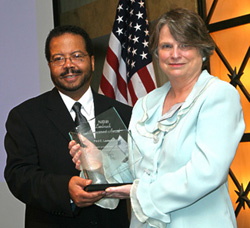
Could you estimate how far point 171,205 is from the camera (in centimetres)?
162

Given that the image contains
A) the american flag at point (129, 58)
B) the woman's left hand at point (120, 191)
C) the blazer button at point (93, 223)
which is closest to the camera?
the woman's left hand at point (120, 191)

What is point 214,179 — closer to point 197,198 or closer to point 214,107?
point 197,198

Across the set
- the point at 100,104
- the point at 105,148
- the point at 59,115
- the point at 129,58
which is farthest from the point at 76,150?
the point at 129,58

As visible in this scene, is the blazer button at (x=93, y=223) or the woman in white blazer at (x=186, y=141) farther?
the blazer button at (x=93, y=223)

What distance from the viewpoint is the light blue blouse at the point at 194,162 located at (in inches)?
62.1

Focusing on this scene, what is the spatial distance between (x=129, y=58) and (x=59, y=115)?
1398mm

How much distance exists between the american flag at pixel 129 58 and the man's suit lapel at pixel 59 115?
1.21 meters

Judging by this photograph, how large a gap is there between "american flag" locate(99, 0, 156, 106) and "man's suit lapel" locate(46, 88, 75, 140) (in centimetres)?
121

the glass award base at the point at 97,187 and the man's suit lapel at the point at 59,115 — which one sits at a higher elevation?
the man's suit lapel at the point at 59,115

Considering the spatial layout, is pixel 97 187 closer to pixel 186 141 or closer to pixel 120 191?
pixel 120 191

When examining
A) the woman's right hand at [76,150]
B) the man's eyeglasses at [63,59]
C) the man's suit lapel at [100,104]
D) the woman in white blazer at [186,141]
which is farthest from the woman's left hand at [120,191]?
the man's eyeglasses at [63,59]

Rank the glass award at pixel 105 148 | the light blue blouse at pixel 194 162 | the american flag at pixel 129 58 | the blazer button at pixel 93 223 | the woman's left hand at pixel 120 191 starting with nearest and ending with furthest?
the light blue blouse at pixel 194 162, the woman's left hand at pixel 120 191, the glass award at pixel 105 148, the blazer button at pixel 93 223, the american flag at pixel 129 58

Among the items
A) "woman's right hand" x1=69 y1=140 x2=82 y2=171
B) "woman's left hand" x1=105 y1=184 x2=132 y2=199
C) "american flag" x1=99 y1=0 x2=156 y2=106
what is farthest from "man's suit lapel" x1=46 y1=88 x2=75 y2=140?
"american flag" x1=99 y1=0 x2=156 y2=106

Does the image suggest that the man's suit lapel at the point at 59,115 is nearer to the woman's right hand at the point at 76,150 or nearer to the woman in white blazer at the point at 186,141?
the woman's right hand at the point at 76,150
